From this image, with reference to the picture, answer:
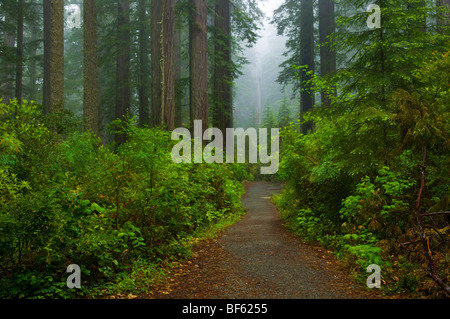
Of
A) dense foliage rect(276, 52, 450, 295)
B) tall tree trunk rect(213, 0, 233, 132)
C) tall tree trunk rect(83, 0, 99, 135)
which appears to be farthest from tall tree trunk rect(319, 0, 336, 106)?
tall tree trunk rect(83, 0, 99, 135)

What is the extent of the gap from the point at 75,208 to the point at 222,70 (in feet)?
41.1

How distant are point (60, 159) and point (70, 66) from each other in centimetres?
2978

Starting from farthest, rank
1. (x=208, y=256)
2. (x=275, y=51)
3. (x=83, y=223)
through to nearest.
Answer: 1. (x=275, y=51)
2. (x=208, y=256)
3. (x=83, y=223)

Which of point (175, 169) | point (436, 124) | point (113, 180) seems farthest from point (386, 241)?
point (113, 180)

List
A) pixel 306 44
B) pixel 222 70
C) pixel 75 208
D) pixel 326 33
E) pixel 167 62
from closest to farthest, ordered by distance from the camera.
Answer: pixel 75 208, pixel 167 62, pixel 326 33, pixel 222 70, pixel 306 44

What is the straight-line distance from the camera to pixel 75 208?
380cm

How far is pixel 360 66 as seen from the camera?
20.6 ft

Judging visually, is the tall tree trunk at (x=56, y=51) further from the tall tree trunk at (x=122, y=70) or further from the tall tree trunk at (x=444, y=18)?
the tall tree trunk at (x=444, y=18)

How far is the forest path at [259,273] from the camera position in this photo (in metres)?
4.17

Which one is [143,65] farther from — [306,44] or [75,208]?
[75,208]

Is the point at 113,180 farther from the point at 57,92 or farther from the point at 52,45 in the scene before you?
the point at 52,45

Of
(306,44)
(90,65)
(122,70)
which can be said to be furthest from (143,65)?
(306,44)

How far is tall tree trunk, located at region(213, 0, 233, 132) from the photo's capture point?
581 inches

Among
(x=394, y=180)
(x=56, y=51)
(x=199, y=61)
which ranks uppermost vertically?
(x=199, y=61)
